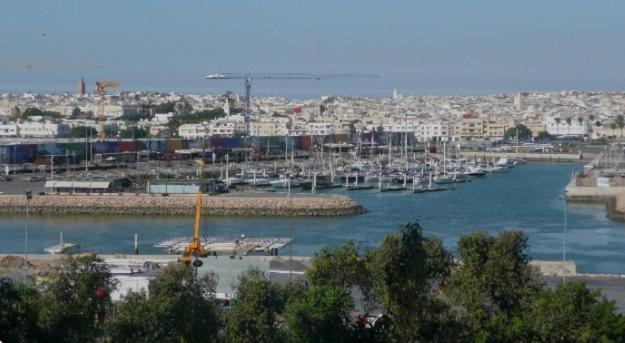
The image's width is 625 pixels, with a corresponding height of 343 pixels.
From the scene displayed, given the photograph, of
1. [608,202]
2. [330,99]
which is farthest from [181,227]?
[330,99]

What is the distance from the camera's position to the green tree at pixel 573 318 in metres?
3.77

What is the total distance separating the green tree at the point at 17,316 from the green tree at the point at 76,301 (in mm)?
41

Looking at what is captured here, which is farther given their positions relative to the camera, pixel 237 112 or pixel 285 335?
pixel 237 112

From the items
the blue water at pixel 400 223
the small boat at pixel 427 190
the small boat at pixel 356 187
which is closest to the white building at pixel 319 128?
the small boat at pixel 356 187

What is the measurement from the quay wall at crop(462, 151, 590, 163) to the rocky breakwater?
1126 centimetres

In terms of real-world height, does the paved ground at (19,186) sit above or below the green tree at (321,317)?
below

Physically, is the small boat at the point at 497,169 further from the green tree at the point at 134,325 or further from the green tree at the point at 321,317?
the green tree at the point at 134,325

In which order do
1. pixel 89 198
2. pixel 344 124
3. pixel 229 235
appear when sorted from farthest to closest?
pixel 344 124
pixel 89 198
pixel 229 235

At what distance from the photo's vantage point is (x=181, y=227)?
33.9 feet

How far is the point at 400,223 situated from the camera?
9.77m

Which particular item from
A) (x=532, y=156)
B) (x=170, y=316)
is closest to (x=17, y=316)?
(x=170, y=316)

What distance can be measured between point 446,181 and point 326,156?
4.91 metres

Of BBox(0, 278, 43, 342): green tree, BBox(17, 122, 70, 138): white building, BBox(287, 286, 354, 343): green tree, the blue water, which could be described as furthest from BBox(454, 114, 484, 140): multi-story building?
BBox(0, 278, 43, 342): green tree

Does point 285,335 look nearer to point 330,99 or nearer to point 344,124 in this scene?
point 344,124
